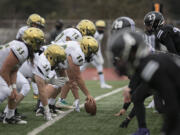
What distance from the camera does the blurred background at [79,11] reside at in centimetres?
1834

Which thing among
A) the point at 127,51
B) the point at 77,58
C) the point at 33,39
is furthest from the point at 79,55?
A: the point at 127,51

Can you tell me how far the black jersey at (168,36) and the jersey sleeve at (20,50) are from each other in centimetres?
219

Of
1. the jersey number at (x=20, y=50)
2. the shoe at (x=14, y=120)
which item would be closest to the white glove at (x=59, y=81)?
the shoe at (x=14, y=120)

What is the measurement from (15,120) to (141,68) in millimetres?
3281

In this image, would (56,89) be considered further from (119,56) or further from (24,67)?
(119,56)

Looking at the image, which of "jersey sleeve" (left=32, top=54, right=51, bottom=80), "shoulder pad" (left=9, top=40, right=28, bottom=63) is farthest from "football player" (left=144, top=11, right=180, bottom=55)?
"shoulder pad" (left=9, top=40, right=28, bottom=63)

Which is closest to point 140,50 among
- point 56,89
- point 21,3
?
point 56,89

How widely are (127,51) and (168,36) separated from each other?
125 inches

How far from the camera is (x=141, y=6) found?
2322cm

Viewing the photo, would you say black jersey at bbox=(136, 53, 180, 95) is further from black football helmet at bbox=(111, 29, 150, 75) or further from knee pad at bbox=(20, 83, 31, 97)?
knee pad at bbox=(20, 83, 31, 97)

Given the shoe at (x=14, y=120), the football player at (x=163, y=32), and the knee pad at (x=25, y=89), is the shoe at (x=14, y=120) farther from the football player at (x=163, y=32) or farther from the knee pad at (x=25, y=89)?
the football player at (x=163, y=32)

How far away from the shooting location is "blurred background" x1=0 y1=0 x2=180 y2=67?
1834 centimetres

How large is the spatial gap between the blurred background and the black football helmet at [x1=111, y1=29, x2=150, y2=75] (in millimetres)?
7924

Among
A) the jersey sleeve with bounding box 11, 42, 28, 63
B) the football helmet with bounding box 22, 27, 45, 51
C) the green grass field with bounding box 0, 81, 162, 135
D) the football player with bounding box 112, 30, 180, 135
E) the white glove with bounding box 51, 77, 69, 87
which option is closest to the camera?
the football player with bounding box 112, 30, 180, 135
